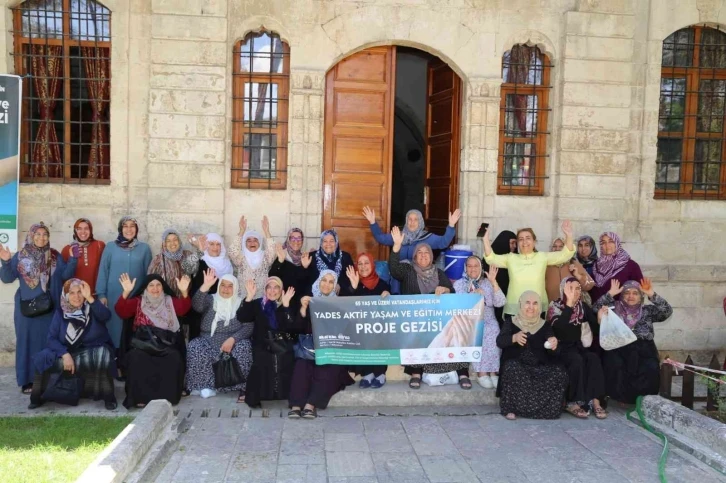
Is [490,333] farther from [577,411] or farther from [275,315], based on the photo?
[275,315]

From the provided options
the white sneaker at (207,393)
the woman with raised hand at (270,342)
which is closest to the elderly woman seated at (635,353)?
the woman with raised hand at (270,342)

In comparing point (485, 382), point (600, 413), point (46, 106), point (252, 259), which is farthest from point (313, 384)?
point (46, 106)

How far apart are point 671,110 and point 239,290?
228 inches

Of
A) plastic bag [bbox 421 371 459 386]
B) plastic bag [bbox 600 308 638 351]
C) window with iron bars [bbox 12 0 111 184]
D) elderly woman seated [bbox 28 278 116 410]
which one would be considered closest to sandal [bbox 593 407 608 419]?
plastic bag [bbox 600 308 638 351]

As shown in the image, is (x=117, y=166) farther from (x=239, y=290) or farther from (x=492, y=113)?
(x=492, y=113)

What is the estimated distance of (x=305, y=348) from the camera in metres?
6.15

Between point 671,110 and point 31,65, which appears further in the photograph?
point 671,110

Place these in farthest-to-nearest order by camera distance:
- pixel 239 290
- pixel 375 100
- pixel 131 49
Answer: pixel 375 100, pixel 131 49, pixel 239 290

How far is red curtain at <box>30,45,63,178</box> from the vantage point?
754 centimetres

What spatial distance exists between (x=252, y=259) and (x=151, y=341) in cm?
139

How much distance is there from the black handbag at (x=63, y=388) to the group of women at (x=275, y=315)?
1.9 inches

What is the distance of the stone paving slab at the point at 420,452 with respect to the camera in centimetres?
462

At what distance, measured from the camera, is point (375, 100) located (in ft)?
26.5

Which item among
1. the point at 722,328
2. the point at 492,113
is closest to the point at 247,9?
the point at 492,113
